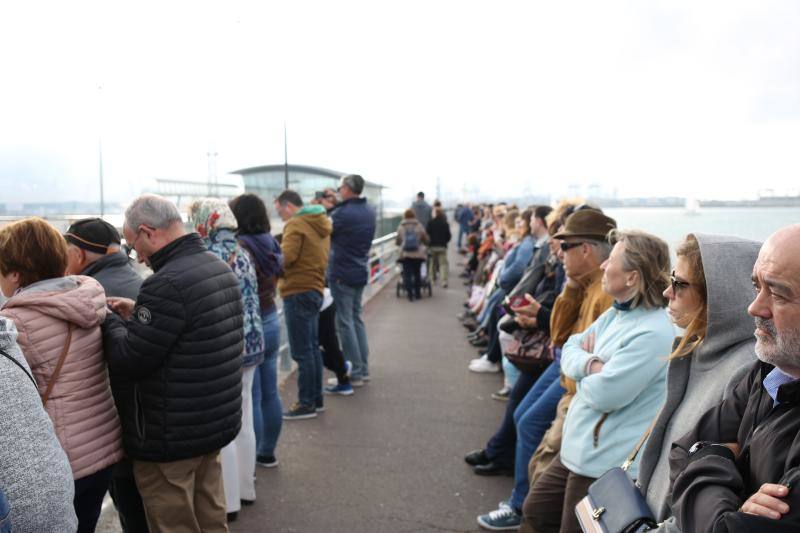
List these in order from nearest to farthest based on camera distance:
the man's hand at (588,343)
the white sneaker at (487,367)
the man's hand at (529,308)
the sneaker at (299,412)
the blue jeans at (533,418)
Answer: the man's hand at (588,343) → the blue jeans at (533,418) → the man's hand at (529,308) → the sneaker at (299,412) → the white sneaker at (487,367)

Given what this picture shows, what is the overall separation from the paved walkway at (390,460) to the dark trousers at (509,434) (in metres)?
0.16

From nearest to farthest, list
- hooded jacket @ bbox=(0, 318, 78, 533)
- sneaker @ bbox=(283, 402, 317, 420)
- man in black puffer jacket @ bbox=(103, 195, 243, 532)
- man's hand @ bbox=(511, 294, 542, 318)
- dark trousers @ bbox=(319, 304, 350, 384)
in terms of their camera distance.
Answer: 1. hooded jacket @ bbox=(0, 318, 78, 533)
2. man in black puffer jacket @ bbox=(103, 195, 243, 532)
3. man's hand @ bbox=(511, 294, 542, 318)
4. sneaker @ bbox=(283, 402, 317, 420)
5. dark trousers @ bbox=(319, 304, 350, 384)

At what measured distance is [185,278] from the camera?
2.85 meters

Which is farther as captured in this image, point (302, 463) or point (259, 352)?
point (302, 463)

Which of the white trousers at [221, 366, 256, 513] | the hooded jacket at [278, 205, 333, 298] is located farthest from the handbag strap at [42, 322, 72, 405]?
the hooded jacket at [278, 205, 333, 298]

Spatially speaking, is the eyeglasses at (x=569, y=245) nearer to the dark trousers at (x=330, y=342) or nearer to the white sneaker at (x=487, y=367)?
the dark trousers at (x=330, y=342)

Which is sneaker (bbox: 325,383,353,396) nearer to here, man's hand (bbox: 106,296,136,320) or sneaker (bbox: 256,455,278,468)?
sneaker (bbox: 256,455,278,468)

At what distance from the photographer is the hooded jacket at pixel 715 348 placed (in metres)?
2.06

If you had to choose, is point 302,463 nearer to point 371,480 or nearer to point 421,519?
point 371,480

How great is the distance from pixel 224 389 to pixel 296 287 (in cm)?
271

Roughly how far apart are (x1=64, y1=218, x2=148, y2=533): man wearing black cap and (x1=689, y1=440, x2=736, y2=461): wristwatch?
252 centimetres

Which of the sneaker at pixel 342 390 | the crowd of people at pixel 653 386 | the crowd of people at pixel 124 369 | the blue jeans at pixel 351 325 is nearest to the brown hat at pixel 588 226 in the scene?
the crowd of people at pixel 653 386

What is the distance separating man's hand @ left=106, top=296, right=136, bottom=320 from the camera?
2999 millimetres

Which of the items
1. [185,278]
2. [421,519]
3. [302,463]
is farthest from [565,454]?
[302,463]
